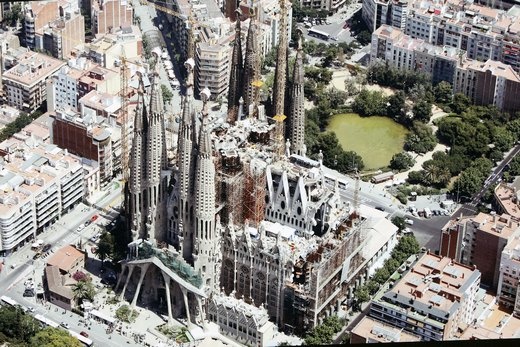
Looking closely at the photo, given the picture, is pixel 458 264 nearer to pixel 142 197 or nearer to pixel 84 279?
pixel 142 197

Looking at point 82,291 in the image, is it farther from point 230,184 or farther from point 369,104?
point 369,104

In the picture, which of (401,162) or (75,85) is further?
(75,85)

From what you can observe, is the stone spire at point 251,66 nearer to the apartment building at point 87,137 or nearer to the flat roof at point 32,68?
the apartment building at point 87,137

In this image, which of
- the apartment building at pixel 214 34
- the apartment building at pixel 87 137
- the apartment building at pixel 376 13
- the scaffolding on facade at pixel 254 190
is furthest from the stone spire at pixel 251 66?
the apartment building at pixel 376 13

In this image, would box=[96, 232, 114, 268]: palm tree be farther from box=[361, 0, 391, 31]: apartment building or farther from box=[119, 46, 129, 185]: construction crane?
box=[361, 0, 391, 31]: apartment building

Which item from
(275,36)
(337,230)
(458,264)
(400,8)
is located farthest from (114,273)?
(400,8)

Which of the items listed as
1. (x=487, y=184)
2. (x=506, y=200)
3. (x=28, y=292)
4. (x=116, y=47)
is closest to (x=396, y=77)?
(x=487, y=184)
